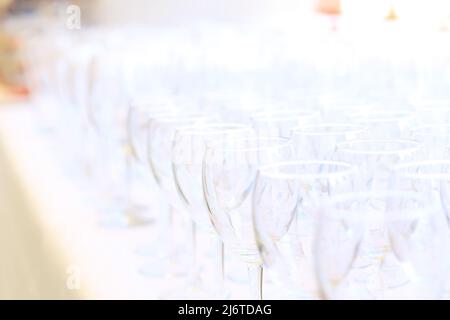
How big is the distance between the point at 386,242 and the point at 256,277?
0.20 meters

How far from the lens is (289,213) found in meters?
0.70

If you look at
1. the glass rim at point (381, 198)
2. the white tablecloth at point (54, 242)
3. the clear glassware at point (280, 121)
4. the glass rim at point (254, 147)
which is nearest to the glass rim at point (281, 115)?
the clear glassware at point (280, 121)

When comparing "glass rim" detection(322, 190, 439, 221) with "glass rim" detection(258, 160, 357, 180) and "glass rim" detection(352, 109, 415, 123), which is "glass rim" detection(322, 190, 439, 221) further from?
"glass rim" detection(352, 109, 415, 123)

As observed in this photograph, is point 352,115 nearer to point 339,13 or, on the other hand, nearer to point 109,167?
point 109,167

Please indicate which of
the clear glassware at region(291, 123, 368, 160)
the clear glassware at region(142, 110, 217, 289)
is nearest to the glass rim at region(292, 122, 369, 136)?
the clear glassware at region(291, 123, 368, 160)

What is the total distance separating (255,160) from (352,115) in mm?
288

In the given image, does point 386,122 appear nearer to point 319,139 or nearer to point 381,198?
point 319,139

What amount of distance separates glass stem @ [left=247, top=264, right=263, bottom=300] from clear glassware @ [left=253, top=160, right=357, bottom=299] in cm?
10

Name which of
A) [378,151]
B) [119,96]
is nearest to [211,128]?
[378,151]

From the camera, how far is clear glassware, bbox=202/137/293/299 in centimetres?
78

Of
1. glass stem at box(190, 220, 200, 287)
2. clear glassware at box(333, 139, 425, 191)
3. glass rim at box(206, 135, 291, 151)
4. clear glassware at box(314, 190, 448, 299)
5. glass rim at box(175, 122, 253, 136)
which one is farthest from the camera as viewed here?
glass stem at box(190, 220, 200, 287)

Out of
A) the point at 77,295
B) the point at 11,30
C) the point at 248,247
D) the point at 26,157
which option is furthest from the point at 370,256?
the point at 11,30

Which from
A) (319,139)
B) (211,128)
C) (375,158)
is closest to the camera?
(375,158)
